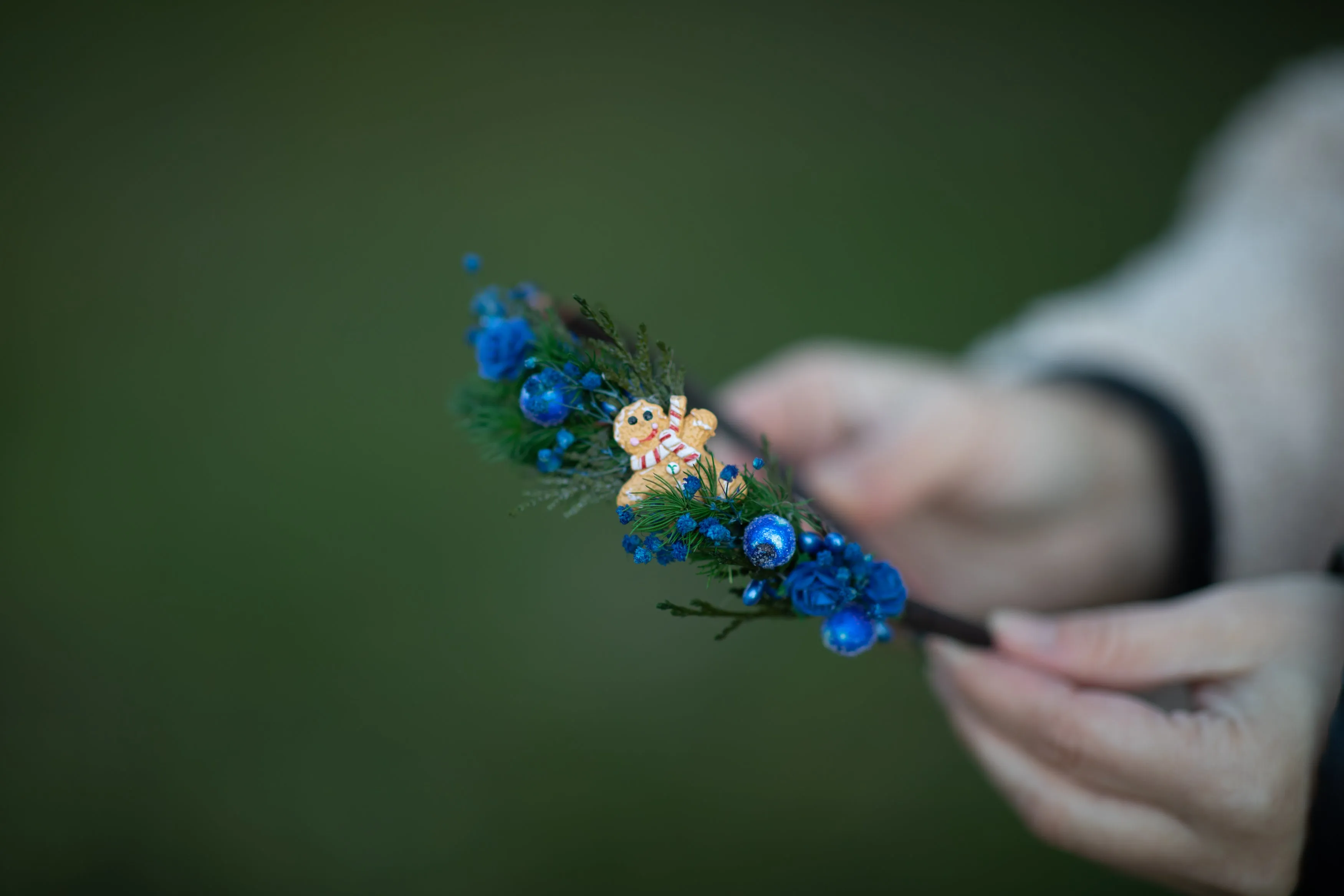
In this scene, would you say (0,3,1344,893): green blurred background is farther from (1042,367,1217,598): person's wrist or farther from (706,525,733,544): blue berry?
(706,525,733,544): blue berry

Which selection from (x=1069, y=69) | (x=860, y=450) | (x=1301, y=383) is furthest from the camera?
(x=1069, y=69)

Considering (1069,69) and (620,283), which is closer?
(620,283)

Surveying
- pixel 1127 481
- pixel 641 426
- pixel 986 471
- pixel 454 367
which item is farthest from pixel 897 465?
pixel 454 367

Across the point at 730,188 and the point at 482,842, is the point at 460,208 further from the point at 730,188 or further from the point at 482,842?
the point at 482,842

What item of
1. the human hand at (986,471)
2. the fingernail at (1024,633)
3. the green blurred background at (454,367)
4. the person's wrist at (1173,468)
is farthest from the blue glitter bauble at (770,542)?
the green blurred background at (454,367)

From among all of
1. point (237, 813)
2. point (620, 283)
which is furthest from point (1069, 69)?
point (237, 813)
